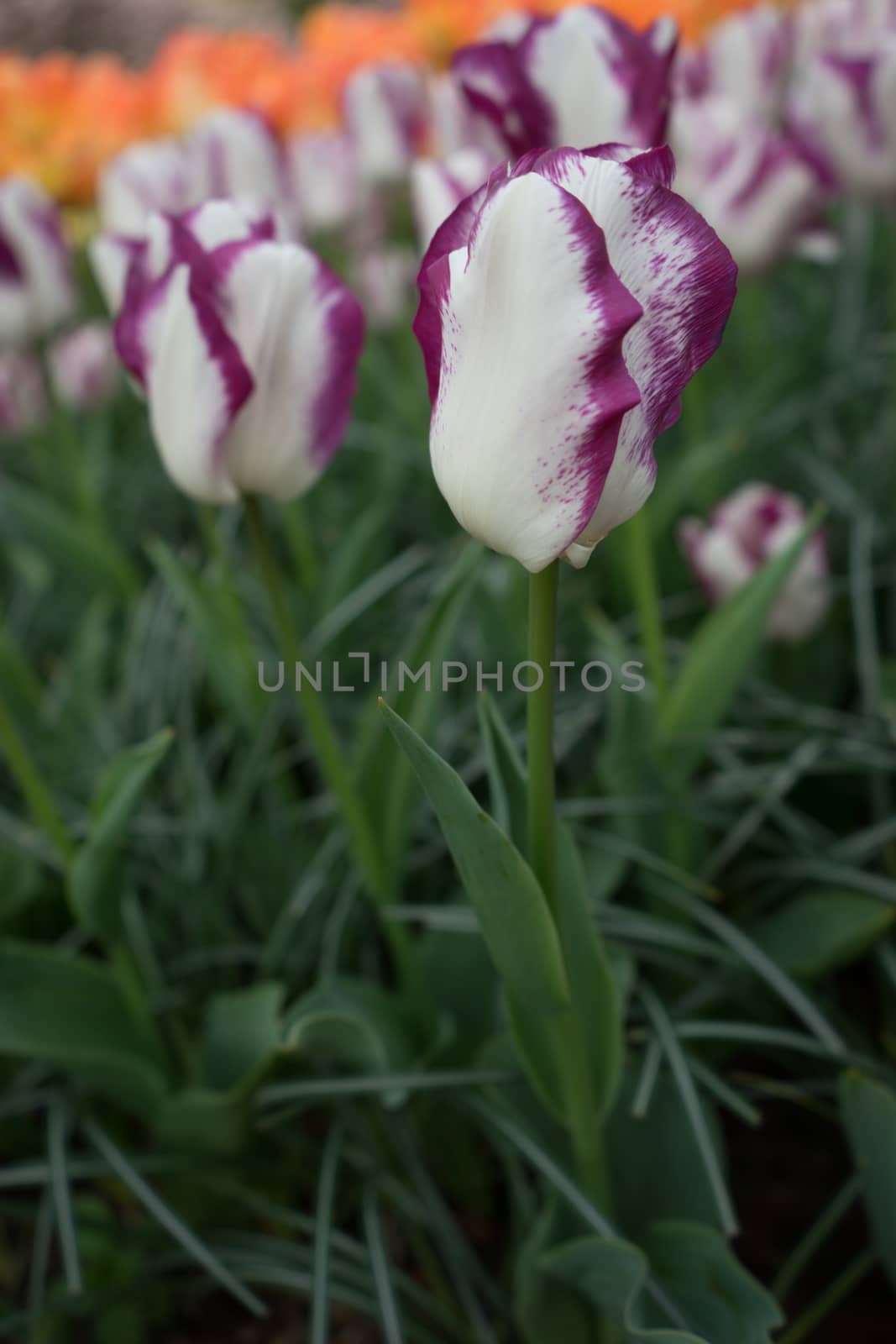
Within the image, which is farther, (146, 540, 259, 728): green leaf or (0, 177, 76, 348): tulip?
(0, 177, 76, 348): tulip

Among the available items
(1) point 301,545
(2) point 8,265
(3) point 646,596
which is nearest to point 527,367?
(3) point 646,596

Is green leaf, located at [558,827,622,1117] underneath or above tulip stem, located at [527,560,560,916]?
underneath

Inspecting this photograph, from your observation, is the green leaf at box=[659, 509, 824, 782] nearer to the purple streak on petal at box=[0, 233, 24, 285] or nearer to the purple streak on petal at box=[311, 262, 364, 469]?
the purple streak on petal at box=[311, 262, 364, 469]

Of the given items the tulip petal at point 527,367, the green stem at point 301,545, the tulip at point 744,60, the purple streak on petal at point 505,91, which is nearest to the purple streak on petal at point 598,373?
the tulip petal at point 527,367

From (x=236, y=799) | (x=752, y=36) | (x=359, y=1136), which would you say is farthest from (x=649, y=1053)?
(x=752, y=36)

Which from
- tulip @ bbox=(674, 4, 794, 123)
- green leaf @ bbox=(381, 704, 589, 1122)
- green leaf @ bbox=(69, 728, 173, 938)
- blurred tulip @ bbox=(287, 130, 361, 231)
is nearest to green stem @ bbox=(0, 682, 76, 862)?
green leaf @ bbox=(69, 728, 173, 938)

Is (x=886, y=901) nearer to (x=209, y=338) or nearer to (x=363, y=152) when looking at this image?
(x=209, y=338)

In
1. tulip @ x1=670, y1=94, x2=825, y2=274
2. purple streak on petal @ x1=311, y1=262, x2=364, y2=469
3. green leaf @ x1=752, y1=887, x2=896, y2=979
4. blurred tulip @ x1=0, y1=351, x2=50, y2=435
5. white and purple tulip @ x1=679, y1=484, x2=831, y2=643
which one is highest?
tulip @ x1=670, y1=94, x2=825, y2=274

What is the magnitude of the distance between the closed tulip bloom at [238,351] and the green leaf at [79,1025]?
1.00 ft

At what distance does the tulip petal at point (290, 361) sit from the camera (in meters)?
0.52

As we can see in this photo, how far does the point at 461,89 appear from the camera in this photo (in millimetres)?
579

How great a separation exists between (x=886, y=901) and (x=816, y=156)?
60cm

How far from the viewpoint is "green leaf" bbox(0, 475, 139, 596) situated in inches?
42.9

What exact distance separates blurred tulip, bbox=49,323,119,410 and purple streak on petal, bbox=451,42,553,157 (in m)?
0.92
